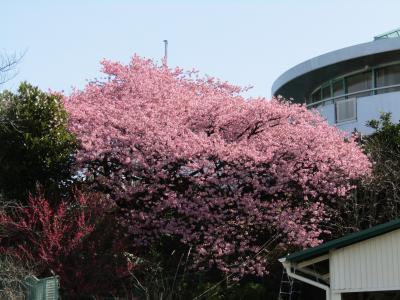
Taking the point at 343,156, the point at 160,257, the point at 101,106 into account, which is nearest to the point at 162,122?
the point at 101,106

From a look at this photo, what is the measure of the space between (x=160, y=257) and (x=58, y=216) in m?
3.04

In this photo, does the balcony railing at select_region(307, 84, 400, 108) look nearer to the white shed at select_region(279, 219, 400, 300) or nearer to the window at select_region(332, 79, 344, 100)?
the window at select_region(332, 79, 344, 100)

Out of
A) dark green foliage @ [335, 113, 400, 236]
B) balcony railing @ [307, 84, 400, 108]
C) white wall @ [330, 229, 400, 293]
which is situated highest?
balcony railing @ [307, 84, 400, 108]

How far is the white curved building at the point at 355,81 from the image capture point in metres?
23.5

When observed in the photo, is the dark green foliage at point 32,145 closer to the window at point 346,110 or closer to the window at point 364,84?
the window at point 346,110

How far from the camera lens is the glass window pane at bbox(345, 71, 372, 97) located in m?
25.5

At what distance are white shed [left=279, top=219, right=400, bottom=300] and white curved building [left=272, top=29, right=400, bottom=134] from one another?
41.7ft

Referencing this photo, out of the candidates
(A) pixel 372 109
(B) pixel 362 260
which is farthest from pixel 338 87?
(B) pixel 362 260

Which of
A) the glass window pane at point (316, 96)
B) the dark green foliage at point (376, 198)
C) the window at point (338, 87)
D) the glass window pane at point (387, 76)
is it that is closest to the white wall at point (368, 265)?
the dark green foliage at point (376, 198)

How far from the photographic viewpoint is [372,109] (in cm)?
2341

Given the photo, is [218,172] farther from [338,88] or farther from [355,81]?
[338,88]

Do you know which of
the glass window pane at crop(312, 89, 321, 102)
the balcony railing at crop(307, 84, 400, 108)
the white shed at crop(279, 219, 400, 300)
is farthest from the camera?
the glass window pane at crop(312, 89, 321, 102)

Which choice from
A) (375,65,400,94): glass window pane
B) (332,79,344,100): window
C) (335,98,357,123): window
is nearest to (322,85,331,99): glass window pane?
(332,79,344,100): window

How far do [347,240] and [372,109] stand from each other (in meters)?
13.4
